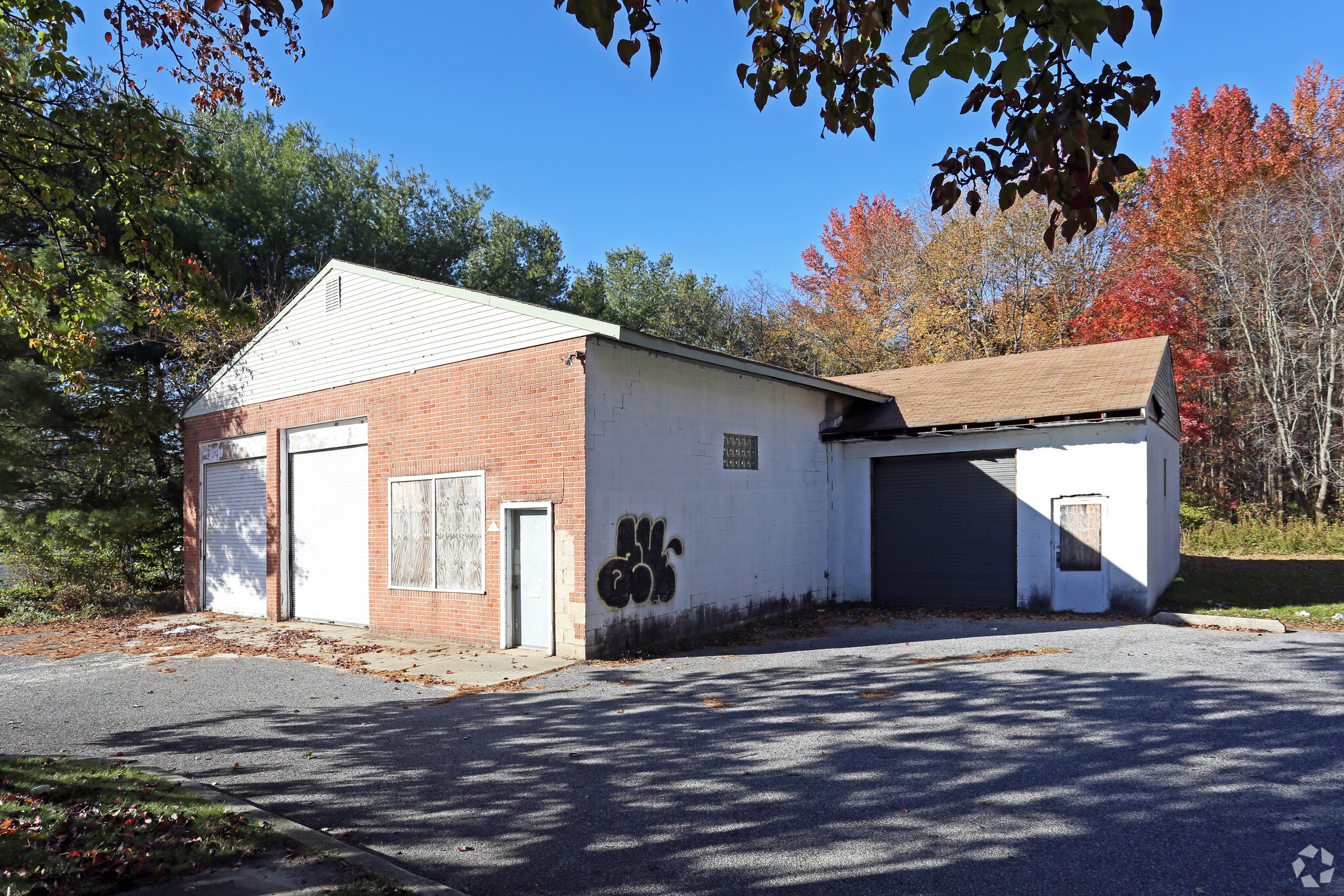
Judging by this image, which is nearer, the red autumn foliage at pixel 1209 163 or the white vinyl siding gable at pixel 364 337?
the white vinyl siding gable at pixel 364 337

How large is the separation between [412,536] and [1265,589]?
56.9ft

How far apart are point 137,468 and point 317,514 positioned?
284 inches

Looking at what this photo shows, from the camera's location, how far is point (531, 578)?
1169 cm

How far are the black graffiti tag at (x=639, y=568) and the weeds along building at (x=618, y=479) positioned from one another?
0.04m

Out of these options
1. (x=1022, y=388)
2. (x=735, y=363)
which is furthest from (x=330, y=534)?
(x=1022, y=388)

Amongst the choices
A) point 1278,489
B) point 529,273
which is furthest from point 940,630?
point 529,273

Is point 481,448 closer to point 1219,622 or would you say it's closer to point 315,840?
point 315,840

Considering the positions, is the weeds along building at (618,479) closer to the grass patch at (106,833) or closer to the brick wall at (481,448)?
the brick wall at (481,448)

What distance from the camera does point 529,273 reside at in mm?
33125

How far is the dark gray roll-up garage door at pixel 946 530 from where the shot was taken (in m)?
15.4

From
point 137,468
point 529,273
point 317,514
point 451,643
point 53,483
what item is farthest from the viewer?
point 529,273

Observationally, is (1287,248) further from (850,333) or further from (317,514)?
(317,514)

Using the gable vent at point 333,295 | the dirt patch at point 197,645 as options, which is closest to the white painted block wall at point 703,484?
the dirt patch at point 197,645

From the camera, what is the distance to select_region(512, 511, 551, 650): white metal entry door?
11422mm
